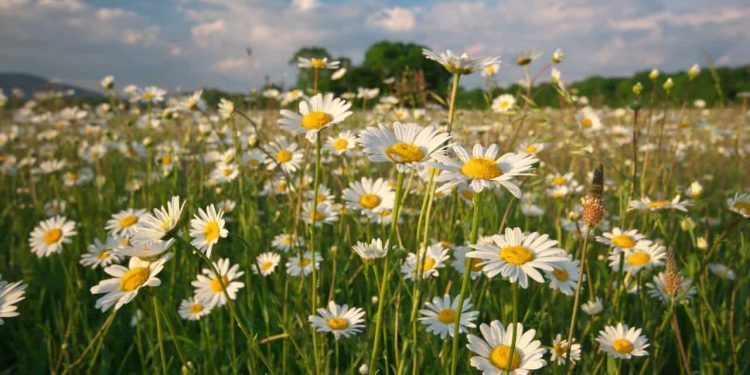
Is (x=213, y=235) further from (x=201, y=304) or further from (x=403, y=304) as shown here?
(x=403, y=304)

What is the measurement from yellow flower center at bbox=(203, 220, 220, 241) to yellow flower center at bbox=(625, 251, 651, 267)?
1.73 m

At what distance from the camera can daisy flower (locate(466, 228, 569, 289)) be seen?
109cm

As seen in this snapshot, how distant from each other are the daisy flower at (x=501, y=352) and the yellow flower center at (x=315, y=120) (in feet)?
2.54

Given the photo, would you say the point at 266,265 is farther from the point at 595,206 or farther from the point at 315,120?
the point at 595,206

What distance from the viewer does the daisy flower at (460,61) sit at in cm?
148

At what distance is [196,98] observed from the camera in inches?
129

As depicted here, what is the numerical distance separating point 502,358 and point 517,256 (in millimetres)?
298

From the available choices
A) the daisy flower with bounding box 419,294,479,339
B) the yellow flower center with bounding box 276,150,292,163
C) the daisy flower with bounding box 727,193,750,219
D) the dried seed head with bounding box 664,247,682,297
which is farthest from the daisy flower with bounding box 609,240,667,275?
the yellow flower center with bounding box 276,150,292,163

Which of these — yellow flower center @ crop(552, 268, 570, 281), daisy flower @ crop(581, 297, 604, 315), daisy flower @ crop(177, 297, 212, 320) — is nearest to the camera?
yellow flower center @ crop(552, 268, 570, 281)

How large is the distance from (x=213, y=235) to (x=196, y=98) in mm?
2210

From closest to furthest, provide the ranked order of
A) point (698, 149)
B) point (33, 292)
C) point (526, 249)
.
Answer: point (526, 249) → point (33, 292) → point (698, 149)

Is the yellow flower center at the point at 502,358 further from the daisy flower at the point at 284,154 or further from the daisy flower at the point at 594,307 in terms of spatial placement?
the daisy flower at the point at 284,154

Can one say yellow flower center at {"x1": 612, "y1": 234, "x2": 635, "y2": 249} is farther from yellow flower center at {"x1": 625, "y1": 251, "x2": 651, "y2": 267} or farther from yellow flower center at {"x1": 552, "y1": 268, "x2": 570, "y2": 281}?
yellow flower center at {"x1": 552, "y1": 268, "x2": 570, "y2": 281}

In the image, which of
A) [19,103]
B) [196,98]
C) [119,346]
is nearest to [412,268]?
[119,346]
